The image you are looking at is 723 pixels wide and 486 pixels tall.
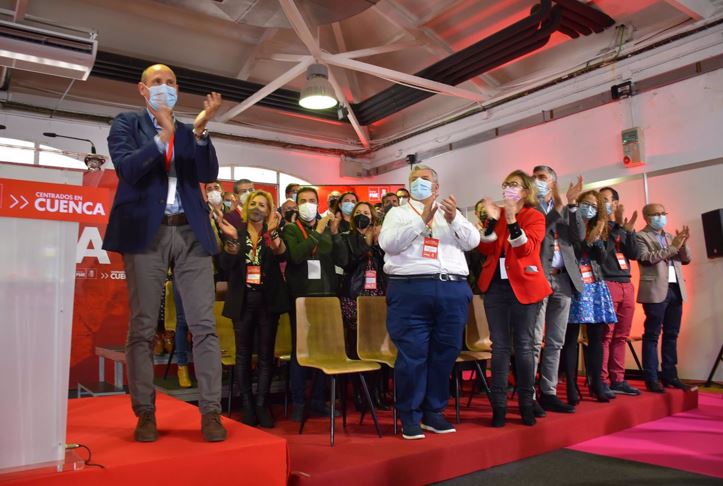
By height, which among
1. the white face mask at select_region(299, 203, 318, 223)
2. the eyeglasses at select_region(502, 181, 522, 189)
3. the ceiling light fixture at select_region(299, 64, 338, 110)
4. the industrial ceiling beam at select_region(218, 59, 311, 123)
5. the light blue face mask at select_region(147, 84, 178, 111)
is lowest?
the white face mask at select_region(299, 203, 318, 223)

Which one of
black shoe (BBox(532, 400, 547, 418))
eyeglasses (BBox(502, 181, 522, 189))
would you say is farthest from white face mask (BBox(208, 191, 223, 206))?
black shoe (BBox(532, 400, 547, 418))

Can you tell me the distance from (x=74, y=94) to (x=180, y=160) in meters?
7.51

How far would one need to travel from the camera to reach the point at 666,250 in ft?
16.1

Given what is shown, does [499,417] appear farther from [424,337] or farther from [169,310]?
[169,310]

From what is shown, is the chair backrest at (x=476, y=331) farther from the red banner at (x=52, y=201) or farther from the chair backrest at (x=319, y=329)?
the red banner at (x=52, y=201)

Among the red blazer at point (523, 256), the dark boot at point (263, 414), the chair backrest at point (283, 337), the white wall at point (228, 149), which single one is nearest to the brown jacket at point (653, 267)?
the red blazer at point (523, 256)

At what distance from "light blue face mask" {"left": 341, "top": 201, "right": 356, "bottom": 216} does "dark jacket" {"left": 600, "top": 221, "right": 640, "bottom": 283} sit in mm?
2044

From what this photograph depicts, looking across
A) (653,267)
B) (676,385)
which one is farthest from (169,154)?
(676,385)

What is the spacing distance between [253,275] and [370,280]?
40.0 inches

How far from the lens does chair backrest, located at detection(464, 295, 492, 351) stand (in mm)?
4434

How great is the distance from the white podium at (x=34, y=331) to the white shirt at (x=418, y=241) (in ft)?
5.78

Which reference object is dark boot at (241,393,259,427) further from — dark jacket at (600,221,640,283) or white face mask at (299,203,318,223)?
dark jacket at (600,221,640,283)

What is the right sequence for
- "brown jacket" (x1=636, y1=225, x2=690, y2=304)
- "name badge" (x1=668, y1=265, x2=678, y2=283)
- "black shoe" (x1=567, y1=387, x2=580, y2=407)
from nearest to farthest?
"black shoe" (x1=567, y1=387, x2=580, y2=407) < "brown jacket" (x1=636, y1=225, x2=690, y2=304) < "name badge" (x1=668, y1=265, x2=678, y2=283)

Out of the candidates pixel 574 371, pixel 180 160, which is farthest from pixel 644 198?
pixel 180 160
